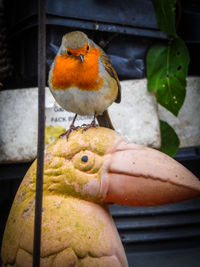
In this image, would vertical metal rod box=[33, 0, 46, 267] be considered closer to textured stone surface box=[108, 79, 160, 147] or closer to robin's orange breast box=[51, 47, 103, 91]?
robin's orange breast box=[51, 47, 103, 91]

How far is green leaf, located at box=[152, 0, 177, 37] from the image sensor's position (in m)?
1.42

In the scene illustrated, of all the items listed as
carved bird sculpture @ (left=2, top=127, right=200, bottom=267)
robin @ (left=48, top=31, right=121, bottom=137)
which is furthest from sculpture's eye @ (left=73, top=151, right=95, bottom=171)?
robin @ (left=48, top=31, right=121, bottom=137)

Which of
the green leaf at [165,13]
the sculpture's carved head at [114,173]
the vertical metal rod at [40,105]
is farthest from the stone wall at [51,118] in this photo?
the vertical metal rod at [40,105]

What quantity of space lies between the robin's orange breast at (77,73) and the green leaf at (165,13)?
643mm

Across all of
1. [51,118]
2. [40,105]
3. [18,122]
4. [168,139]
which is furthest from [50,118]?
[40,105]

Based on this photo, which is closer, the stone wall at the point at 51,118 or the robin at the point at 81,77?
the robin at the point at 81,77

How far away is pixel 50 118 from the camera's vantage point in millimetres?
1551

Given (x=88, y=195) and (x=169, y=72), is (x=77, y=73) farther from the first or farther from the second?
(x=169, y=72)

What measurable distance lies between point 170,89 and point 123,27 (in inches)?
14.9

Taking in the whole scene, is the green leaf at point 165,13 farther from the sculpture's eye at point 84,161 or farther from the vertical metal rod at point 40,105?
the vertical metal rod at point 40,105

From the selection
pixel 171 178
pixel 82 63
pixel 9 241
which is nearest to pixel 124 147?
pixel 171 178

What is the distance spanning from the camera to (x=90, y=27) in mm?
1495

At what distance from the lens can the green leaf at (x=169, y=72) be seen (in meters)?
1.54

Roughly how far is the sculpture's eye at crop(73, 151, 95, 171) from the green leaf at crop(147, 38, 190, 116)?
80cm
